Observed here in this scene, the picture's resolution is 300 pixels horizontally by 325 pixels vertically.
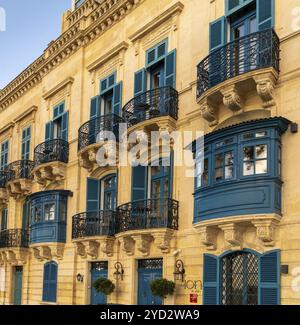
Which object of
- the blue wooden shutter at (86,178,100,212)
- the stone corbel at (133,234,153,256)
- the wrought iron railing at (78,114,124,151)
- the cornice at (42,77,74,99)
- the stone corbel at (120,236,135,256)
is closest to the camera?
the stone corbel at (133,234,153,256)

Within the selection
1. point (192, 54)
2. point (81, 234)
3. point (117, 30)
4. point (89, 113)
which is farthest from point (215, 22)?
point (81, 234)

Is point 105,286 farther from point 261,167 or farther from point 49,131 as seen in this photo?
point 49,131

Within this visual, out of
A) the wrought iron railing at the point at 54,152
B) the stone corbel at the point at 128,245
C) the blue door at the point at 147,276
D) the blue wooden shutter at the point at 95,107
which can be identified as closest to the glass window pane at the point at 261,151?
the blue door at the point at 147,276

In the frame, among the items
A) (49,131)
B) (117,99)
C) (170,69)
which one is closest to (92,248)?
(117,99)

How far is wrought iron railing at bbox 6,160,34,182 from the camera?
2533 cm

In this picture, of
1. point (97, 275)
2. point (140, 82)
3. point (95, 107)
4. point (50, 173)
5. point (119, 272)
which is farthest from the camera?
point (50, 173)

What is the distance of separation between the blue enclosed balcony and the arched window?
1.25 meters

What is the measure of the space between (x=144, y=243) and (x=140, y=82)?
5.88 meters

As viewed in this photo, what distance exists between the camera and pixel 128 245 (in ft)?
57.3

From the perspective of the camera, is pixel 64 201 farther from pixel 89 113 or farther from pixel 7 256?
pixel 7 256

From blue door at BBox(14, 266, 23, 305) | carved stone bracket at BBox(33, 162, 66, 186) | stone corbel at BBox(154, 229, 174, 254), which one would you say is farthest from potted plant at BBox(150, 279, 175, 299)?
blue door at BBox(14, 266, 23, 305)

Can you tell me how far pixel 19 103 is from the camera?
2875 cm

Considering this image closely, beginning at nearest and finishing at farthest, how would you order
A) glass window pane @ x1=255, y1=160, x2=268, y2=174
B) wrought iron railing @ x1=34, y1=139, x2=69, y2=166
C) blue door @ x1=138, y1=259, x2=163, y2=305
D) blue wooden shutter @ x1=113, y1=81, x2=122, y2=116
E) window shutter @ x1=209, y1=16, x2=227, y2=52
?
glass window pane @ x1=255, y1=160, x2=268, y2=174 < window shutter @ x1=209, y1=16, x2=227, y2=52 < blue door @ x1=138, y1=259, x2=163, y2=305 < blue wooden shutter @ x1=113, y1=81, x2=122, y2=116 < wrought iron railing @ x1=34, y1=139, x2=69, y2=166

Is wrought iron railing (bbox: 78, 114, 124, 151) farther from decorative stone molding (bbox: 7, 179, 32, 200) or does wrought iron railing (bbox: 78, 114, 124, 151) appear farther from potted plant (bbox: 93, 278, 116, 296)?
decorative stone molding (bbox: 7, 179, 32, 200)
